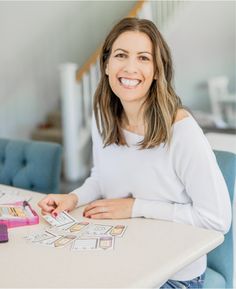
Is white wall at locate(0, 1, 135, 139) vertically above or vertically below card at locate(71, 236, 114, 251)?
above

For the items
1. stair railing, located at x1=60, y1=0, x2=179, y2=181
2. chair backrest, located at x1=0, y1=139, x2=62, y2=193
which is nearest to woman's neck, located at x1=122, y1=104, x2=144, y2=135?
chair backrest, located at x1=0, y1=139, x2=62, y2=193

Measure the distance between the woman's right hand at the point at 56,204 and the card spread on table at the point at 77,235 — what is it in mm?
49

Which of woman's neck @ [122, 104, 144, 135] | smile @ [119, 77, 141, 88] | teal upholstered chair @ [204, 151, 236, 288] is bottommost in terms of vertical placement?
teal upholstered chair @ [204, 151, 236, 288]

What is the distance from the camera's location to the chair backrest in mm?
1881

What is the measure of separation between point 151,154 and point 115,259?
1.34ft

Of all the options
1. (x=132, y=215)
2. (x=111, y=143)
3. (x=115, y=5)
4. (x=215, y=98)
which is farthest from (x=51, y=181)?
(x=215, y=98)

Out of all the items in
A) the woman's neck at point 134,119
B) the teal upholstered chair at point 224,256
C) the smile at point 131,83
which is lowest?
the teal upholstered chair at point 224,256

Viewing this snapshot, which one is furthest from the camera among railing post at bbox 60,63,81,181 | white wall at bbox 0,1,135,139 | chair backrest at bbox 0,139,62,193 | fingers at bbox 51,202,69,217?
railing post at bbox 60,63,81,181

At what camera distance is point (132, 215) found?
1.35 metres

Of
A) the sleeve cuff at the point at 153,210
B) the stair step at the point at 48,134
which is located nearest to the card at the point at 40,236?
the sleeve cuff at the point at 153,210

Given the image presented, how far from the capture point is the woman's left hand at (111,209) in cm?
135

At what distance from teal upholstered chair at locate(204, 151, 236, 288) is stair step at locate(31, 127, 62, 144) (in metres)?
3.16

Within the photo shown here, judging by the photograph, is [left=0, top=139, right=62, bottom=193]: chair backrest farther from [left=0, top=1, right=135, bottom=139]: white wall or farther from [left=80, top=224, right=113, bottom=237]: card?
[left=0, top=1, right=135, bottom=139]: white wall

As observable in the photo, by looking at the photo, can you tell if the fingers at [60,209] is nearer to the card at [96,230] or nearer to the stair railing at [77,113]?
the card at [96,230]
